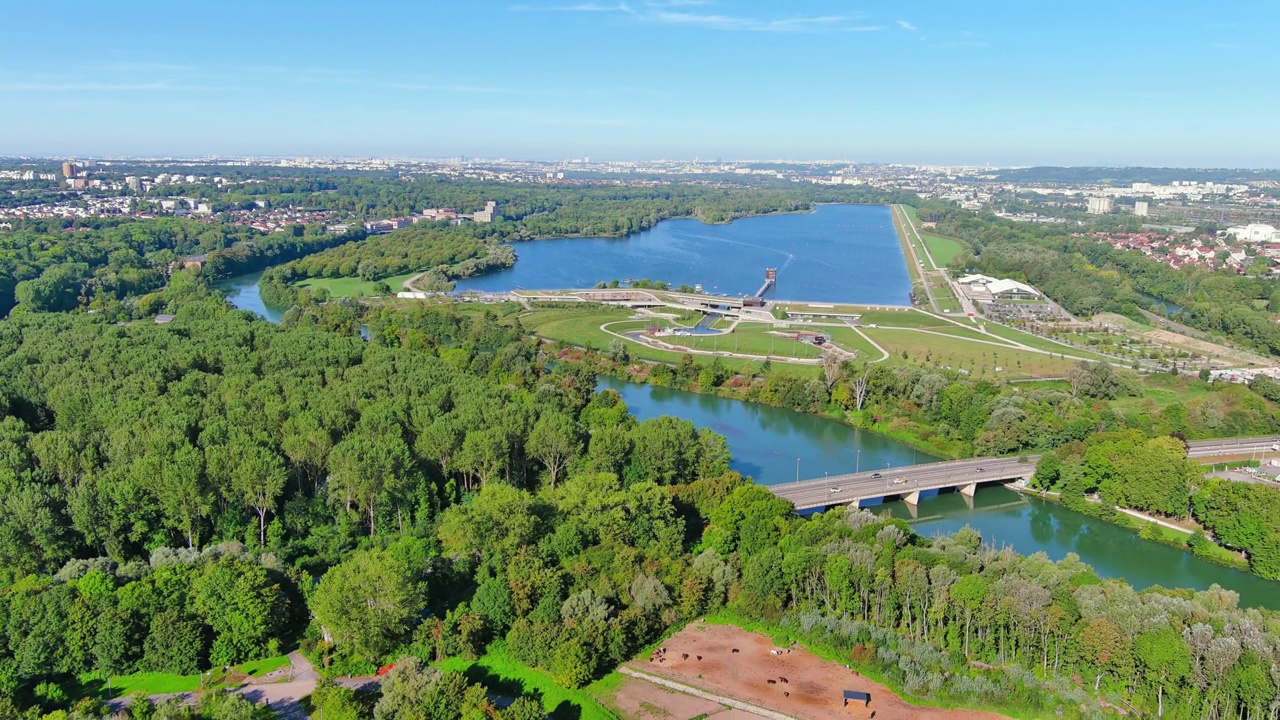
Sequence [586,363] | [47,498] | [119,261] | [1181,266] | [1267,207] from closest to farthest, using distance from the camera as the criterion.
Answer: [47,498], [586,363], [119,261], [1181,266], [1267,207]

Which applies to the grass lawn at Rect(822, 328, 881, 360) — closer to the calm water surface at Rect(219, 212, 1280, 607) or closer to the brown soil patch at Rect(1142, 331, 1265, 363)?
the calm water surface at Rect(219, 212, 1280, 607)

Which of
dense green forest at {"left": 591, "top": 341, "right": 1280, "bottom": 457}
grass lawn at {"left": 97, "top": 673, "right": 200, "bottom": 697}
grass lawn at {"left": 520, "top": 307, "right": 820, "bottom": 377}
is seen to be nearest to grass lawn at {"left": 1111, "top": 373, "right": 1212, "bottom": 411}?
dense green forest at {"left": 591, "top": 341, "right": 1280, "bottom": 457}

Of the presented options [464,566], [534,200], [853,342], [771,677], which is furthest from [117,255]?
[534,200]

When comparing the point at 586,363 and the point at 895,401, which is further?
the point at 586,363

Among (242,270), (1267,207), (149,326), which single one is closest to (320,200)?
(242,270)

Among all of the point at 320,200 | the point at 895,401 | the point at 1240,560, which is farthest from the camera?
the point at 320,200

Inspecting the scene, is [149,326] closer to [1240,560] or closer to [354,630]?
[354,630]
